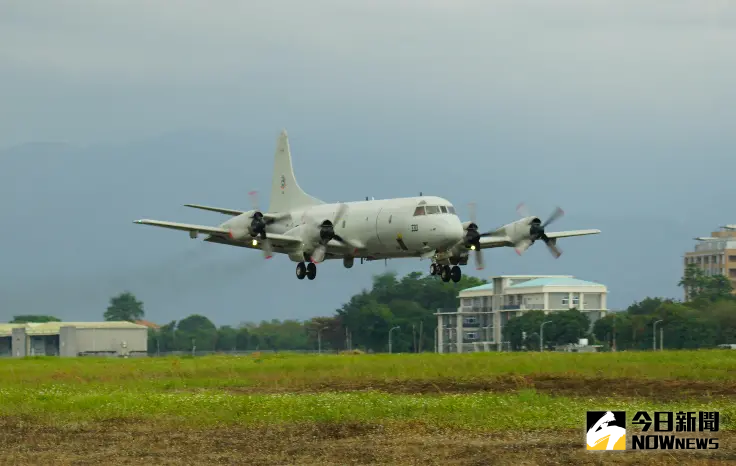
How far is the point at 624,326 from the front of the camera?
106500 millimetres

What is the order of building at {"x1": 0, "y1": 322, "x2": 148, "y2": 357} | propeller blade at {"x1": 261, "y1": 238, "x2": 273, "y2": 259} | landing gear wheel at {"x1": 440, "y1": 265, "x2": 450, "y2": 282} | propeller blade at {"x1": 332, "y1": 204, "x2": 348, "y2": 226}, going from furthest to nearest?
building at {"x1": 0, "y1": 322, "x2": 148, "y2": 357} < propeller blade at {"x1": 261, "y1": 238, "x2": 273, "y2": 259} < propeller blade at {"x1": 332, "y1": 204, "x2": 348, "y2": 226} < landing gear wheel at {"x1": 440, "y1": 265, "x2": 450, "y2": 282}

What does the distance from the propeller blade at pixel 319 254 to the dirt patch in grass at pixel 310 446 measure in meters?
35.0

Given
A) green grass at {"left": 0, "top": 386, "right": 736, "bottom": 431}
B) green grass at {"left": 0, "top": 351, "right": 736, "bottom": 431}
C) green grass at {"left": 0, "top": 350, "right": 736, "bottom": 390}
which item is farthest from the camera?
green grass at {"left": 0, "top": 350, "right": 736, "bottom": 390}

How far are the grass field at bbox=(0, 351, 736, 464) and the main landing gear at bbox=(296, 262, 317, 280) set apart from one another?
11174 millimetres

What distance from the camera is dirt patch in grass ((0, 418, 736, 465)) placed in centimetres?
2784

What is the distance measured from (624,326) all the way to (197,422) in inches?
2982

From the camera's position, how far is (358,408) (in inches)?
1462

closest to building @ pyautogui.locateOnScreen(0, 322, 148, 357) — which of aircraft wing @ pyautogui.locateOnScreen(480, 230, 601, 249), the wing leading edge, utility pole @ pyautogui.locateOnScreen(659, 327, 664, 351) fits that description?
utility pole @ pyautogui.locateOnScreen(659, 327, 664, 351)

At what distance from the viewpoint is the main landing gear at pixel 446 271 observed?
66.9 m

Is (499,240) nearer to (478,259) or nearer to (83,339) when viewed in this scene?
(478,259)

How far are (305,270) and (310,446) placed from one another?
41378 millimetres

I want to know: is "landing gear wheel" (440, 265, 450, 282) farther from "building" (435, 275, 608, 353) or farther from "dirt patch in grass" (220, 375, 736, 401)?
"building" (435, 275, 608, 353)

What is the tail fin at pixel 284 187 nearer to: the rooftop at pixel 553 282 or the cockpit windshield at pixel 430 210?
the cockpit windshield at pixel 430 210

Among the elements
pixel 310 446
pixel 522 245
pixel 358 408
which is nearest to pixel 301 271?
pixel 522 245
